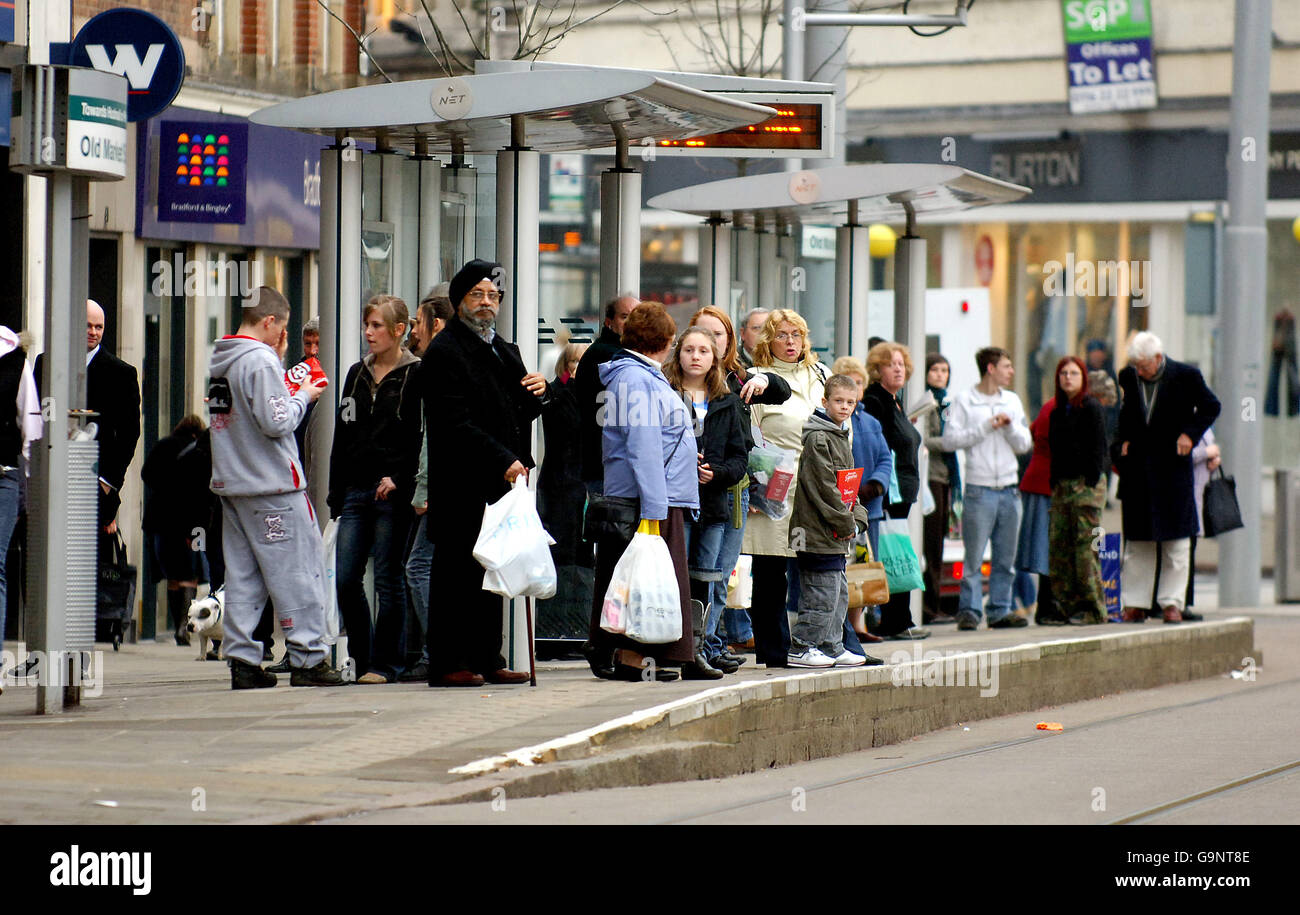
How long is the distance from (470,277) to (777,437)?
196 cm

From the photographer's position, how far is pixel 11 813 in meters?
6.86

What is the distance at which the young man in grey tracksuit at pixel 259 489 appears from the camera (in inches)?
376

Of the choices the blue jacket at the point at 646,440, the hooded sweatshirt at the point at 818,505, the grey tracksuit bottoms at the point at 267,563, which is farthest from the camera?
the hooded sweatshirt at the point at 818,505

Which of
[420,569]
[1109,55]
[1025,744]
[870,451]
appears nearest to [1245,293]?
[870,451]

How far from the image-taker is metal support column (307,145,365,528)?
34.2ft

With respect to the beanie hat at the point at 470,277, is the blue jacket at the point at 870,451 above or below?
below

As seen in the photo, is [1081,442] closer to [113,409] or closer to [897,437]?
[897,437]

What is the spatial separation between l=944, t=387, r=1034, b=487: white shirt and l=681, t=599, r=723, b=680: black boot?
4.59 m

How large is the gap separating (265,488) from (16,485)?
108 cm

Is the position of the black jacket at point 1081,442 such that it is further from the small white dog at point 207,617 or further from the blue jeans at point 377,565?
the blue jeans at point 377,565

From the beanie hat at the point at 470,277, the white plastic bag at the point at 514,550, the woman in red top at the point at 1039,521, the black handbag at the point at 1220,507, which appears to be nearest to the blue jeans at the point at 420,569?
the white plastic bag at the point at 514,550

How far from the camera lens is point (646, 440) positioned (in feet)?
32.1

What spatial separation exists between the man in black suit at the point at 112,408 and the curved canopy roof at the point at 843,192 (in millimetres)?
3314
